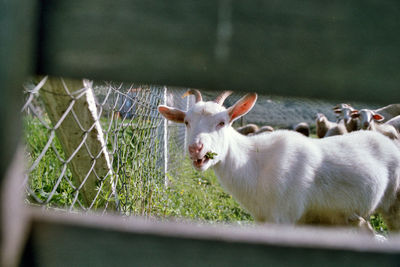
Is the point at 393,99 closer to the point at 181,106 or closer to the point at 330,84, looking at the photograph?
the point at 330,84

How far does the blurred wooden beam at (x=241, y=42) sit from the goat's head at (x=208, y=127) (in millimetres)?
2569

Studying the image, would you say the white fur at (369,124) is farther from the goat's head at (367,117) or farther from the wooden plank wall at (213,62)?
the wooden plank wall at (213,62)

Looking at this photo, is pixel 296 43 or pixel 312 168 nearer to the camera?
pixel 296 43

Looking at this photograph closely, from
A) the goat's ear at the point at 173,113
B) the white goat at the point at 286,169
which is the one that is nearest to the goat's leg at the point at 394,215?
the white goat at the point at 286,169

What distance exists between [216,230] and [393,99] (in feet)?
1.09

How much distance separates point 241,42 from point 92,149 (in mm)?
1748

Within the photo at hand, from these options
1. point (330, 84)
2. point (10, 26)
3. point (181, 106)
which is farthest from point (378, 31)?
point (181, 106)

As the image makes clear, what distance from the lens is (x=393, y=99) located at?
1.87ft

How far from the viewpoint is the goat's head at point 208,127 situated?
317 centimetres

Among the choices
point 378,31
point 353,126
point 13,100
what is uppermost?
point 378,31

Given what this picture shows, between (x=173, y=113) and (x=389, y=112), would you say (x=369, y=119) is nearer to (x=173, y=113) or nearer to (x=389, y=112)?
(x=389, y=112)

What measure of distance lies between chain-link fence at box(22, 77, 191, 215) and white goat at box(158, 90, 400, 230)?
0.52 m

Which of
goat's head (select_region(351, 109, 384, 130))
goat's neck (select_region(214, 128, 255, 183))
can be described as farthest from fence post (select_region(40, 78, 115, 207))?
goat's head (select_region(351, 109, 384, 130))

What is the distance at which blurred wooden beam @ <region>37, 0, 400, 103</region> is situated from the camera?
0.54 meters
